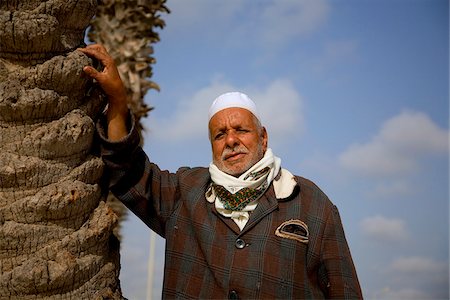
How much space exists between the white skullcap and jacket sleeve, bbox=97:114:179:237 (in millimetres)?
505

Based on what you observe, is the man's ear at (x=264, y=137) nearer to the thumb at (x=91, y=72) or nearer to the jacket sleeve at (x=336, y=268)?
the jacket sleeve at (x=336, y=268)

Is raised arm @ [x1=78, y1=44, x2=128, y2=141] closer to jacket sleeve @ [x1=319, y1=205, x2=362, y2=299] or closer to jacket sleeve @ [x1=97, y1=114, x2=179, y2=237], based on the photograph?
jacket sleeve @ [x1=97, y1=114, x2=179, y2=237]

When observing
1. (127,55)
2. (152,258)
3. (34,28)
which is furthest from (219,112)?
(152,258)

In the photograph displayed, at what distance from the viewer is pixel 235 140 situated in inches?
136

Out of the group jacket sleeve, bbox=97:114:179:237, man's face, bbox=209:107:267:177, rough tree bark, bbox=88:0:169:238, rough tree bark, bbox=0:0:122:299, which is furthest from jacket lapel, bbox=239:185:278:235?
rough tree bark, bbox=88:0:169:238

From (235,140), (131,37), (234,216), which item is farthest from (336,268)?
(131,37)

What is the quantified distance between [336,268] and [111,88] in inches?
63.0

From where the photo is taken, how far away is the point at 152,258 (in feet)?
36.8

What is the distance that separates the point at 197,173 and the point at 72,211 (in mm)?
1025

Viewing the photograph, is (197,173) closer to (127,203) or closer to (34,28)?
(127,203)

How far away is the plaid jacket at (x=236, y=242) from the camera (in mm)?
3232

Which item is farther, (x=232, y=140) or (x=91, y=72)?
(x=232, y=140)

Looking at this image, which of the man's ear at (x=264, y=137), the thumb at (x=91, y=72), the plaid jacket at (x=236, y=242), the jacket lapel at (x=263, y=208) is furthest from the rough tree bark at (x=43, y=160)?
the man's ear at (x=264, y=137)

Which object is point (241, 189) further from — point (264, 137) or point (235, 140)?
point (264, 137)
